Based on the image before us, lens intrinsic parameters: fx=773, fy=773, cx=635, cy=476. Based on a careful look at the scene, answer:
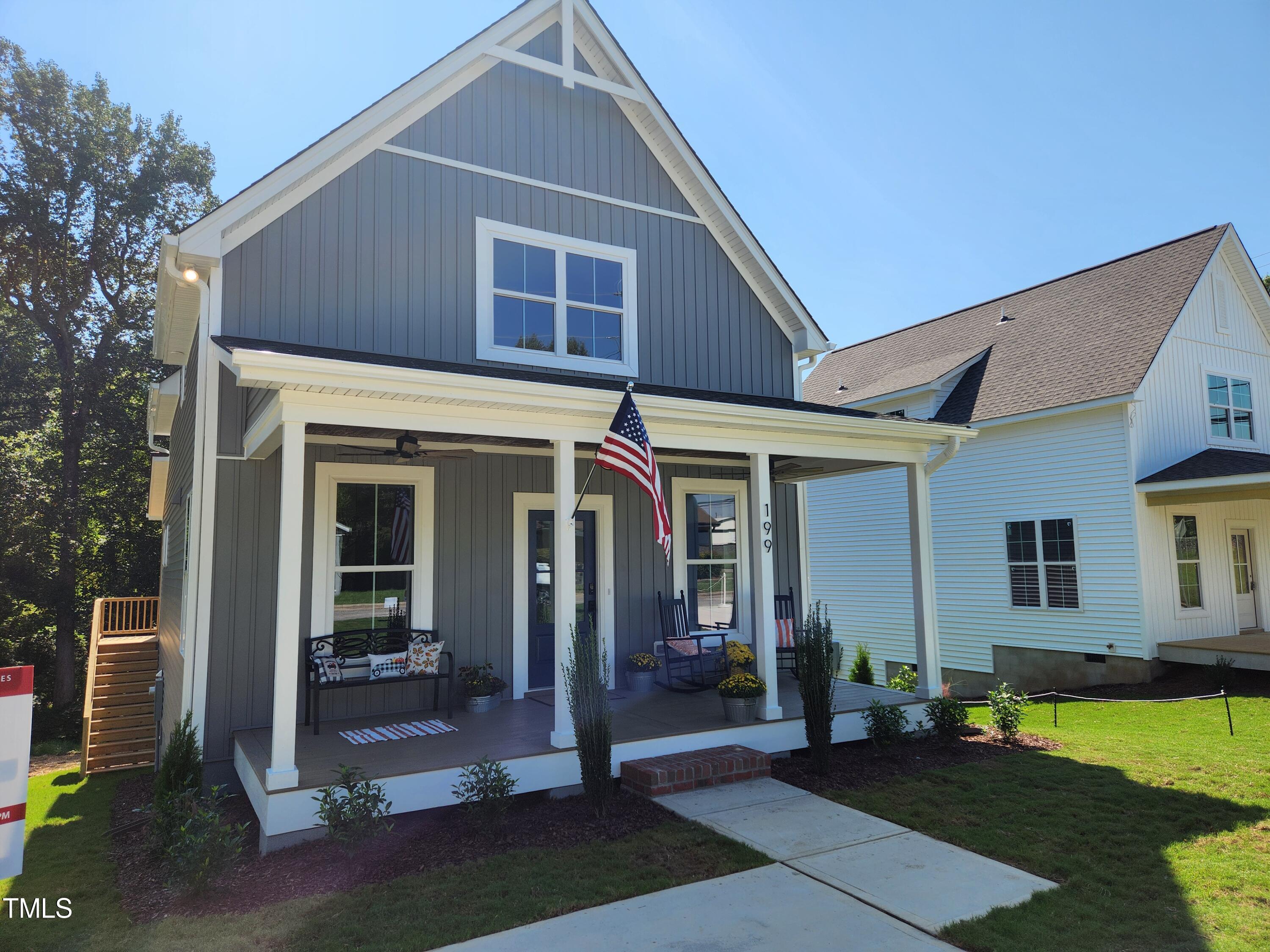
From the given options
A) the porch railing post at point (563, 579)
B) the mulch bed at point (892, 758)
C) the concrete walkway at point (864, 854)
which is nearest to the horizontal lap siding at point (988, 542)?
the mulch bed at point (892, 758)

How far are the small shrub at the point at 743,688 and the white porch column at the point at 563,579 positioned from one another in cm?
171

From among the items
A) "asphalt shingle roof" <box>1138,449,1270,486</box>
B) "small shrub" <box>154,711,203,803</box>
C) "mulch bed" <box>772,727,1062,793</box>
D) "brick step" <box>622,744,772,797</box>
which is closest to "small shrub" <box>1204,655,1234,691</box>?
"asphalt shingle roof" <box>1138,449,1270,486</box>

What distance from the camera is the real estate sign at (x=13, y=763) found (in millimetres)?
3232

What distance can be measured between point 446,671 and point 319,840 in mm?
2584

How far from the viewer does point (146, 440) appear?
21.8 meters

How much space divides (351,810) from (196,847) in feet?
2.75

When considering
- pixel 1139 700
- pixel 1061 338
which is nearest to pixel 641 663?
pixel 1139 700

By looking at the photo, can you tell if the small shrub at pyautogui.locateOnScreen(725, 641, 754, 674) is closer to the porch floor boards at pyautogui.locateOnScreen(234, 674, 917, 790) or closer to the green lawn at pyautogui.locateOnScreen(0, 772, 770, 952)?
the porch floor boards at pyautogui.locateOnScreen(234, 674, 917, 790)

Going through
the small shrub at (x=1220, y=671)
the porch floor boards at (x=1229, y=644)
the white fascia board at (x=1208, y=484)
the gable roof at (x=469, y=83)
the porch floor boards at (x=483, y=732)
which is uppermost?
the gable roof at (x=469, y=83)

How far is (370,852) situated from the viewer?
5.07 meters

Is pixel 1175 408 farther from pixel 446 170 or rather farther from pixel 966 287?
pixel 966 287

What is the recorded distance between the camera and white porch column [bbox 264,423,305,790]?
4.97 metres

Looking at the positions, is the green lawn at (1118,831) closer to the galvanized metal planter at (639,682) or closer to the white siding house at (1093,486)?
the galvanized metal planter at (639,682)

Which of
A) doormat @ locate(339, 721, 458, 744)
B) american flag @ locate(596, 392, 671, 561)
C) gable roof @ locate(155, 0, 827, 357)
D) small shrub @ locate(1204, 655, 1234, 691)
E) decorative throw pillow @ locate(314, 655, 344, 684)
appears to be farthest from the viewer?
small shrub @ locate(1204, 655, 1234, 691)
